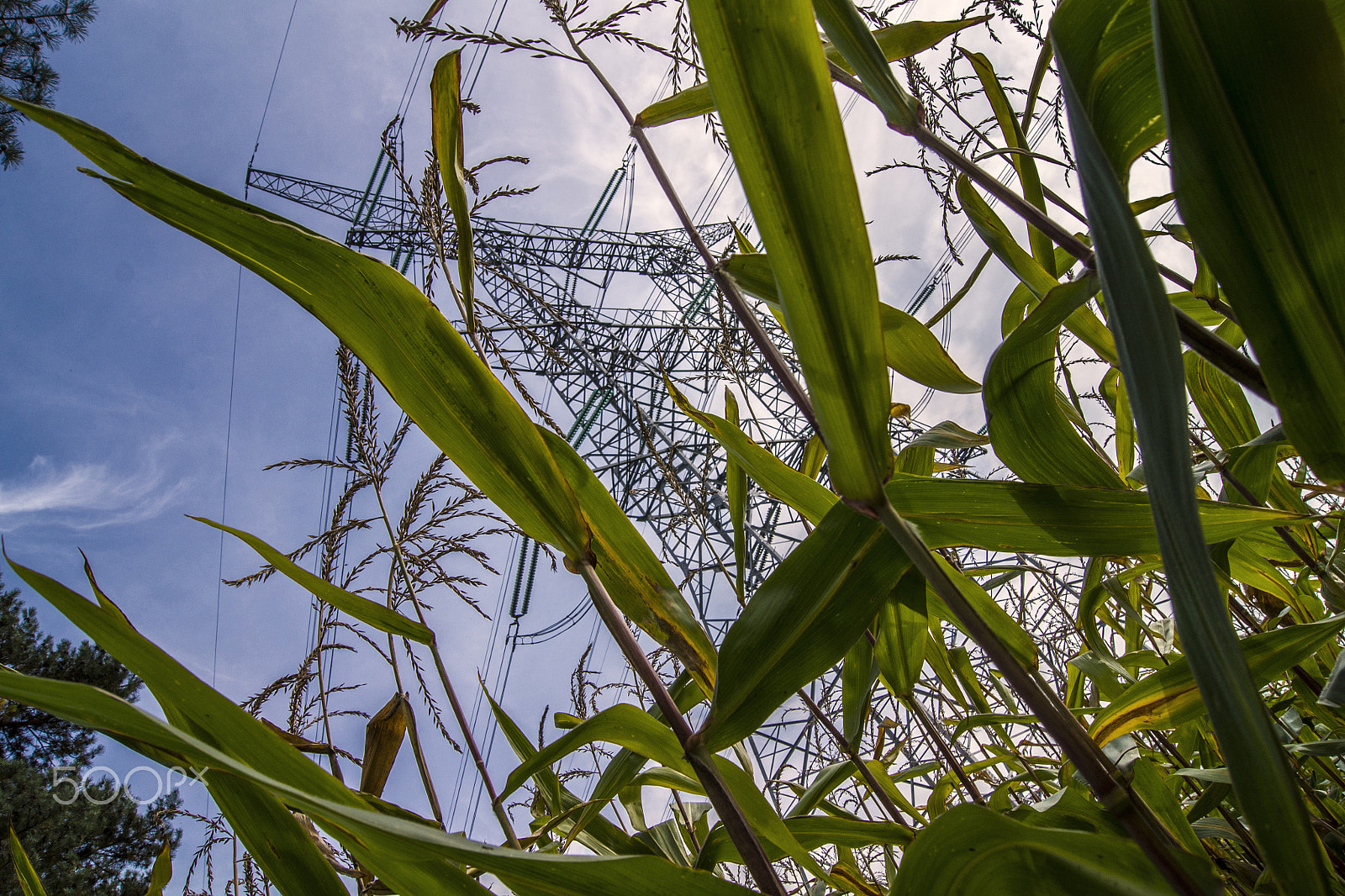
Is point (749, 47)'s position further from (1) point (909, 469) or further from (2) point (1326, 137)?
(1) point (909, 469)

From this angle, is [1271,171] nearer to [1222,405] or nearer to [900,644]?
[900,644]

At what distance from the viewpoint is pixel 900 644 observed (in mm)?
389

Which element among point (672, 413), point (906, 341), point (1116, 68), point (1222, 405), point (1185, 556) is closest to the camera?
point (1185, 556)

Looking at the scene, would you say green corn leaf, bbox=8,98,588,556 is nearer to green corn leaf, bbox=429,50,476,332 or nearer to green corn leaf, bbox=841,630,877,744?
green corn leaf, bbox=429,50,476,332

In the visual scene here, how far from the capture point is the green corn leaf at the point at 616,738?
11.4 inches

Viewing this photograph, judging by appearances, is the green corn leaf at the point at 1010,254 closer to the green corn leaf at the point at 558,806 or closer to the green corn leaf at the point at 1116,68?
the green corn leaf at the point at 1116,68

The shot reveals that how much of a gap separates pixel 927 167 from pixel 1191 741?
0.49 m

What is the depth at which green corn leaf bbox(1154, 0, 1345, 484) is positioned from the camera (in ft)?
0.55

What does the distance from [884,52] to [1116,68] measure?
0.19 m

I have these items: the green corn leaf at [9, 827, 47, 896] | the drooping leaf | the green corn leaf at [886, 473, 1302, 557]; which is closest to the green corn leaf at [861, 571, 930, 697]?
the drooping leaf

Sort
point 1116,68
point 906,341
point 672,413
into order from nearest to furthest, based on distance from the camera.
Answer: point 1116,68 < point 906,341 < point 672,413

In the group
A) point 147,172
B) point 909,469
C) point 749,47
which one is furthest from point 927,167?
point 147,172

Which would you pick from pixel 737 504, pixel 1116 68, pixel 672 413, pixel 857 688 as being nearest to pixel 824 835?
pixel 857 688

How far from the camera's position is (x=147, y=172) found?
0.67 ft
